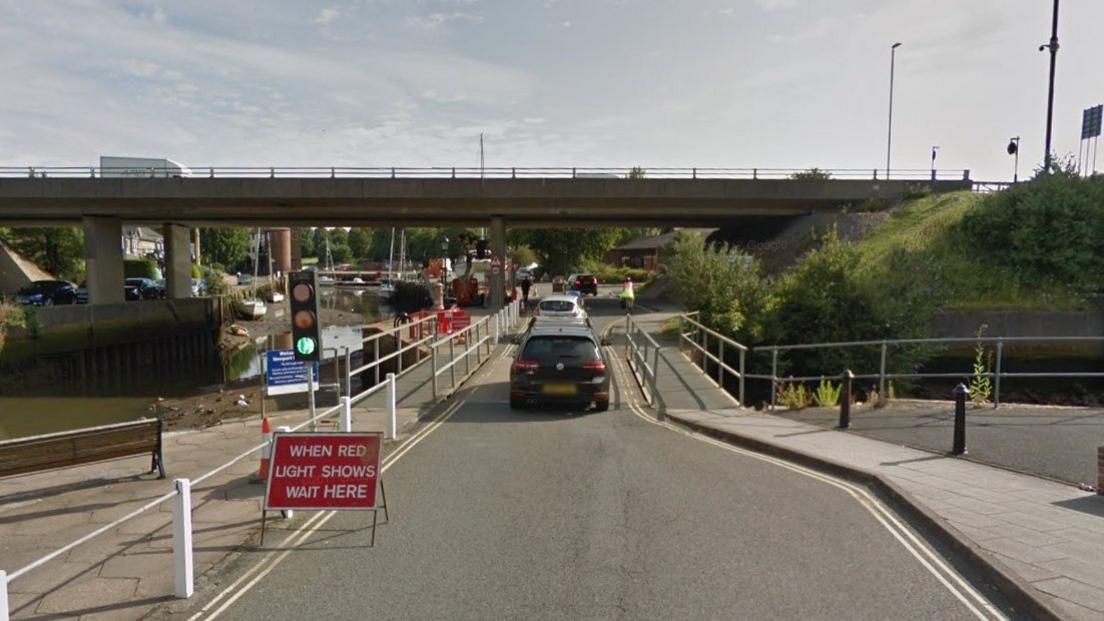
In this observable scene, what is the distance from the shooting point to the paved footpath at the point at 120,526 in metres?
4.84

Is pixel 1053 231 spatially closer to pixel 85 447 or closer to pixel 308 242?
pixel 85 447

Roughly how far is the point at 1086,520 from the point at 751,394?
13176 millimetres

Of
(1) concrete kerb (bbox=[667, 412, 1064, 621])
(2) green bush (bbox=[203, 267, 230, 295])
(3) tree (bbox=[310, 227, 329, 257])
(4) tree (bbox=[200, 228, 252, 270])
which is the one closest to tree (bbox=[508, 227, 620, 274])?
(2) green bush (bbox=[203, 267, 230, 295])

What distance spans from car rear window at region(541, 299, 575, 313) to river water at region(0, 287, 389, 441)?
624 centimetres

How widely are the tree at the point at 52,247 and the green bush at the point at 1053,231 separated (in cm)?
6107

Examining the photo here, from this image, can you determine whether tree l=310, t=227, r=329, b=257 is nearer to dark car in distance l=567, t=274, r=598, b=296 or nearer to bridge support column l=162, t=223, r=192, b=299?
bridge support column l=162, t=223, r=192, b=299

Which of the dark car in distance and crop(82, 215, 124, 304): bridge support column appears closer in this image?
crop(82, 215, 124, 304): bridge support column

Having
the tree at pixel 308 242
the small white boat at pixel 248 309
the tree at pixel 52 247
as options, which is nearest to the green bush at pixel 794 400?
the small white boat at pixel 248 309

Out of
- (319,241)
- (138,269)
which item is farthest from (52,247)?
(319,241)

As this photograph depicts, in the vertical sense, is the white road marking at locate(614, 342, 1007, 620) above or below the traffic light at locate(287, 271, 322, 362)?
below

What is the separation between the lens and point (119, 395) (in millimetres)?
25297

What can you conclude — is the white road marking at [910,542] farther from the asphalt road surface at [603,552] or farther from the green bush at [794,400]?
the green bush at [794,400]

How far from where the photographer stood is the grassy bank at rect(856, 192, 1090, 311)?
2184cm

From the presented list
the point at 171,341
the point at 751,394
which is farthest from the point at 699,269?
the point at 171,341
